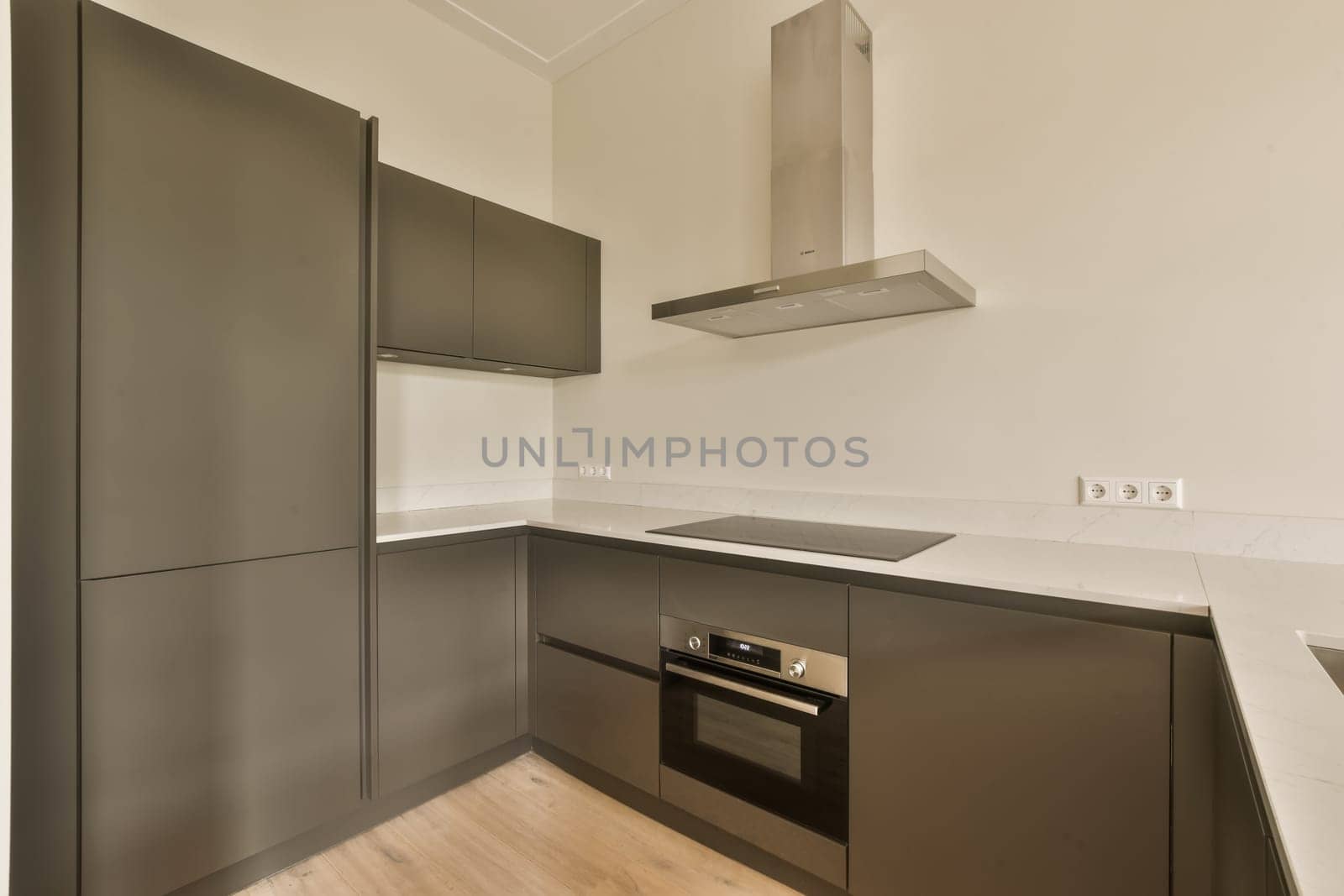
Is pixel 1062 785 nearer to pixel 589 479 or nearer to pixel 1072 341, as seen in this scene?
pixel 1072 341

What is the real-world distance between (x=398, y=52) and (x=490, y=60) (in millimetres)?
471

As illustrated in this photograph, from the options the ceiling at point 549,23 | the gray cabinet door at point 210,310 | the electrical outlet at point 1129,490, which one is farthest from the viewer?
the ceiling at point 549,23

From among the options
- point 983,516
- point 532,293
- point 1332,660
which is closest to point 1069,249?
point 983,516

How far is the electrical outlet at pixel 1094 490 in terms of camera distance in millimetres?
1688

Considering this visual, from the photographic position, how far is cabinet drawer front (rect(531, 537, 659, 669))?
194cm

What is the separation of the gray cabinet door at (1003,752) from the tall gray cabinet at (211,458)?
4.81 ft

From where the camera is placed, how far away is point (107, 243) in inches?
56.2

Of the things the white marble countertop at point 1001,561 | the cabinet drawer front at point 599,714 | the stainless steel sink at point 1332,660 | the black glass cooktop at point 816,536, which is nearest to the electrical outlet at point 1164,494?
the white marble countertop at point 1001,561

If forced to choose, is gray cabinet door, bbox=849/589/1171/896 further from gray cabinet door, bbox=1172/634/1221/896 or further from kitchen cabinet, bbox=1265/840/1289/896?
kitchen cabinet, bbox=1265/840/1289/896

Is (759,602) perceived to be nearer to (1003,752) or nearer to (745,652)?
(745,652)

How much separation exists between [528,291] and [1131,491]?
216 centimetres

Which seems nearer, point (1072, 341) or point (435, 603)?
point (1072, 341)

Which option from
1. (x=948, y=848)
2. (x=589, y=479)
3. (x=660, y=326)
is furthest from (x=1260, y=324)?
(x=589, y=479)

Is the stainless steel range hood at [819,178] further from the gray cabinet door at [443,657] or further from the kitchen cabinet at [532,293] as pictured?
the gray cabinet door at [443,657]
